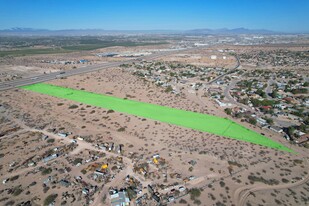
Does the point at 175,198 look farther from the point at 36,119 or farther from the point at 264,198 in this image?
the point at 36,119

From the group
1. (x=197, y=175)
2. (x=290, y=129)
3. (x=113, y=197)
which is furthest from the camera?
(x=290, y=129)

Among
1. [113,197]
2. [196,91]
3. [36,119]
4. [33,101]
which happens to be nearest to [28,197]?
[113,197]

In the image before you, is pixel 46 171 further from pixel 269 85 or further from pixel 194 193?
pixel 269 85

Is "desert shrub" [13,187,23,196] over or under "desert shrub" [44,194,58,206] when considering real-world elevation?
over

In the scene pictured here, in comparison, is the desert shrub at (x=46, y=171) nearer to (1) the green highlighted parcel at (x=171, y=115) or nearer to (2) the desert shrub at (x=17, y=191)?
(2) the desert shrub at (x=17, y=191)

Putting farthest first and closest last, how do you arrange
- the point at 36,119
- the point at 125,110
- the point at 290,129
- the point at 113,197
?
the point at 125,110 → the point at 36,119 → the point at 290,129 → the point at 113,197

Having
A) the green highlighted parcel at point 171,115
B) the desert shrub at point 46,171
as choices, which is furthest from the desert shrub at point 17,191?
the green highlighted parcel at point 171,115

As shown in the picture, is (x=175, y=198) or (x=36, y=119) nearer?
(x=175, y=198)

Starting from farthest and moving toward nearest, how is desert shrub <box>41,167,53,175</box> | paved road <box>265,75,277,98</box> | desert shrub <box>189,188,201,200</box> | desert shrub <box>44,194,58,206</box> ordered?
1. paved road <box>265,75,277,98</box>
2. desert shrub <box>41,167,53,175</box>
3. desert shrub <box>189,188,201,200</box>
4. desert shrub <box>44,194,58,206</box>

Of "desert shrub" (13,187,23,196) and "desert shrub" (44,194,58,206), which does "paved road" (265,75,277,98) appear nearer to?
"desert shrub" (44,194,58,206)

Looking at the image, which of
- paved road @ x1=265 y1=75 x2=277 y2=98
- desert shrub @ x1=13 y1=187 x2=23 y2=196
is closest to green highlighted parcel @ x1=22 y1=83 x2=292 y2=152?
desert shrub @ x1=13 y1=187 x2=23 y2=196
